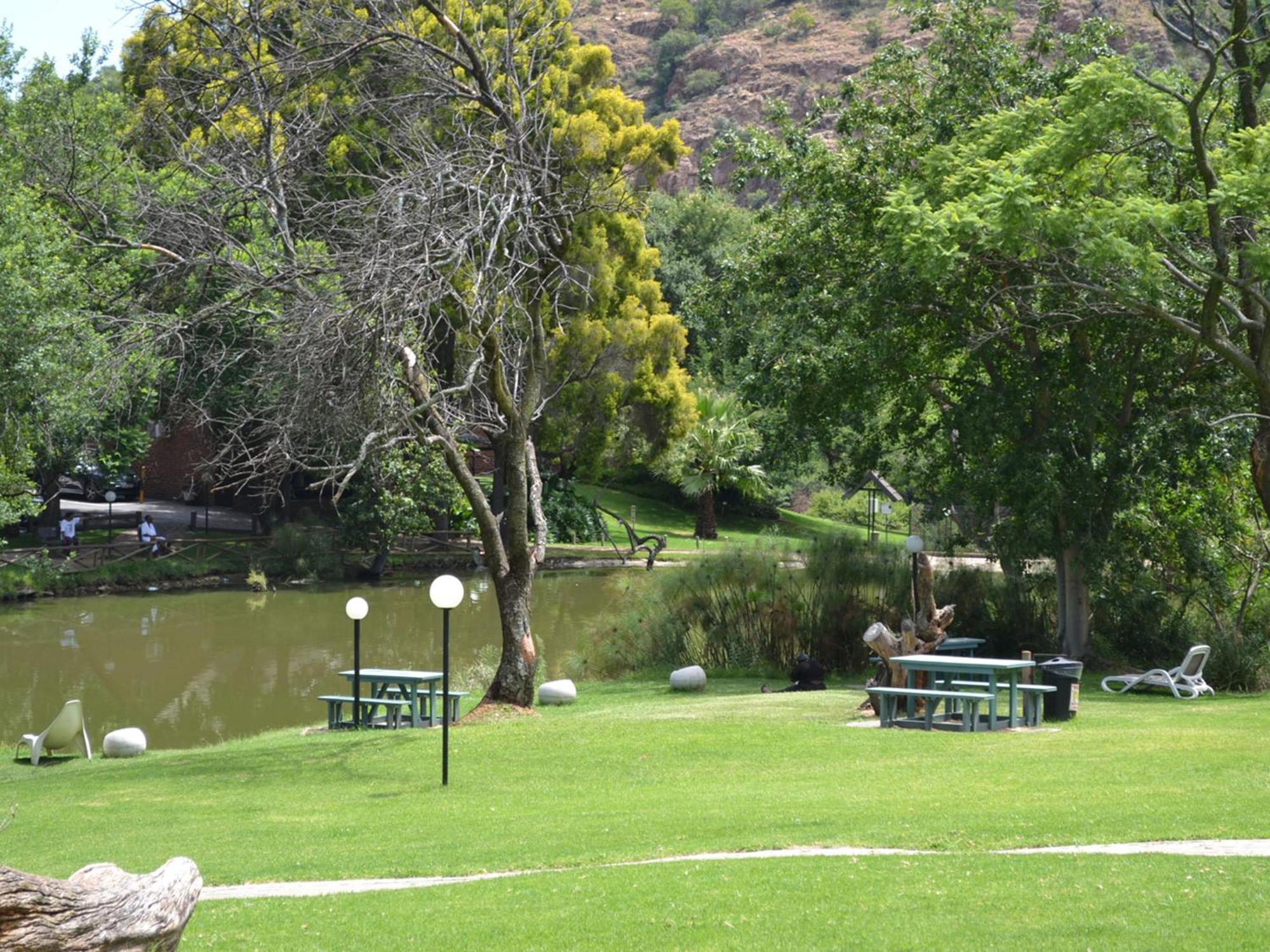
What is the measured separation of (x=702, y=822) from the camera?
1026cm

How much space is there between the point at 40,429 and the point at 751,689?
696 inches

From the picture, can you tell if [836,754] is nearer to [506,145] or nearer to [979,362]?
[506,145]

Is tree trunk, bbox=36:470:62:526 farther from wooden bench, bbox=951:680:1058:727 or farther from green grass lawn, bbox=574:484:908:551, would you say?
wooden bench, bbox=951:680:1058:727

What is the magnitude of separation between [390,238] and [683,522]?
1722 inches

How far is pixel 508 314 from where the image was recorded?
62.2 ft

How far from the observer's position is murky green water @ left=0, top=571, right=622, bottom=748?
23297mm

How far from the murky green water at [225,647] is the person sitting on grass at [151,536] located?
7.91 feet

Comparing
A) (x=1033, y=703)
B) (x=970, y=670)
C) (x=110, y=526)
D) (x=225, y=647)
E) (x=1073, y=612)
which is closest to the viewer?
(x=970, y=670)

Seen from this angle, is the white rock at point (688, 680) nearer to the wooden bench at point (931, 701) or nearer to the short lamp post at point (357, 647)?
the short lamp post at point (357, 647)

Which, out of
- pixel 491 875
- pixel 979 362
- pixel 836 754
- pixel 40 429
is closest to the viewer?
pixel 491 875

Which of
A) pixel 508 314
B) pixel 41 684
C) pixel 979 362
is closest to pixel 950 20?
pixel 979 362

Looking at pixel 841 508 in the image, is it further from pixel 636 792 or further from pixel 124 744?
pixel 636 792

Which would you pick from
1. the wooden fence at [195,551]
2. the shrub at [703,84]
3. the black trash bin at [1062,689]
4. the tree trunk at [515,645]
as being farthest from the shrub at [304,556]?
the shrub at [703,84]

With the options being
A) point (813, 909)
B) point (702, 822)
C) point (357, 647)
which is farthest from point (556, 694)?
point (813, 909)
